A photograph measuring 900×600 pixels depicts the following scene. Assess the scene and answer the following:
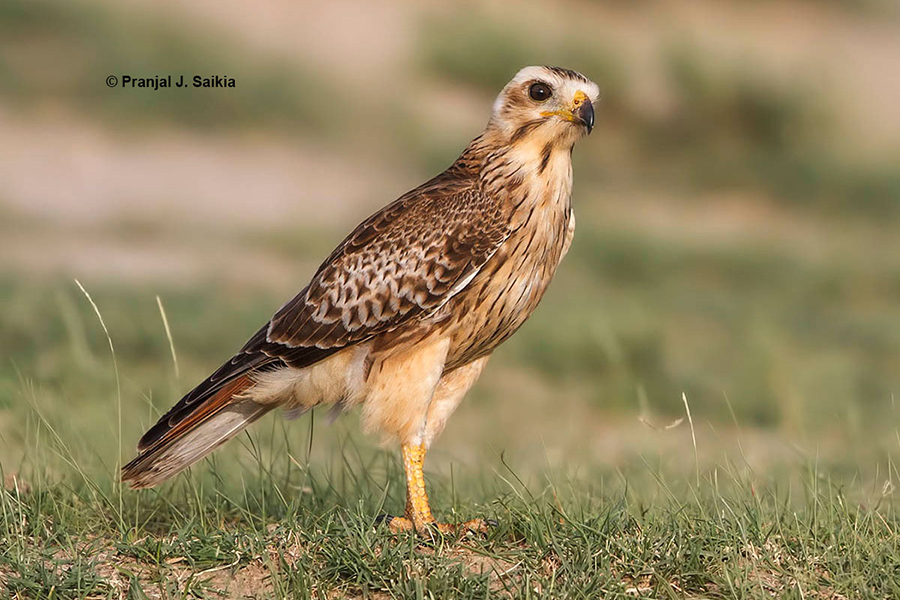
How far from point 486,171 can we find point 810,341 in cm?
702

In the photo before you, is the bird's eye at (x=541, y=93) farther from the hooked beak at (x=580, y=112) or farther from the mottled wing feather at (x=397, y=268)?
the mottled wing feather at (x=397, y=268)

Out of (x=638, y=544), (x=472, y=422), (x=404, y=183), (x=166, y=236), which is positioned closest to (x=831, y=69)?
(x=404, y=183)

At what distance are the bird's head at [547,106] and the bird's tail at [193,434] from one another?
136cm

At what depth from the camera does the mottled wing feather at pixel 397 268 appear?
4891mm

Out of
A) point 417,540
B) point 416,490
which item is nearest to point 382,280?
point 416,490

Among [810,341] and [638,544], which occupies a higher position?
[638,544]

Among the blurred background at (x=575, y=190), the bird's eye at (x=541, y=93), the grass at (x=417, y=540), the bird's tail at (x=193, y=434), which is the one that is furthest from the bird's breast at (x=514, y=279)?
the blurred background at (x=575, y=190)

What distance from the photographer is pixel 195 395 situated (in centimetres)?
502

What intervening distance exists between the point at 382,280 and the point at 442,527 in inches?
36.6

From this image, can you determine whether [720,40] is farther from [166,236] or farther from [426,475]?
[426,475]

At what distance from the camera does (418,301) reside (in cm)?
489

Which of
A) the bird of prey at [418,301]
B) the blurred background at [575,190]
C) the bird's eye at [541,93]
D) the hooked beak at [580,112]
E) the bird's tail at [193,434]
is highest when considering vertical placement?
the bird's eye at [541,93]

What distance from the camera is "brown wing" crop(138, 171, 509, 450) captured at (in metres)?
4.89

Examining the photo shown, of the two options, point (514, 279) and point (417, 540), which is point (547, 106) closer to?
point (514, 279)
